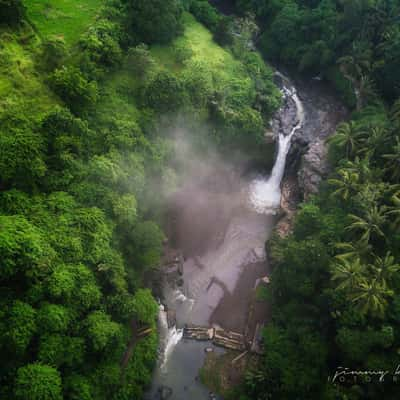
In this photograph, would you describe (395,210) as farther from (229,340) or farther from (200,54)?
(200,54)

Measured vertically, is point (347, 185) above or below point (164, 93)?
below

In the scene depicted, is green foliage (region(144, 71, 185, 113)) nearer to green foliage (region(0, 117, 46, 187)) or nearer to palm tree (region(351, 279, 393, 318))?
green foliage (region(0, 117, 46, 187))

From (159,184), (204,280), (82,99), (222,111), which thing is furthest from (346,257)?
(82,99)

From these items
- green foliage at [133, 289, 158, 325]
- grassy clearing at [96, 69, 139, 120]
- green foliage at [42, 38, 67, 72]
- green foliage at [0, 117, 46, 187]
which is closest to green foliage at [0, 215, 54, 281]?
green foliage at [0, 117, 46, 187]

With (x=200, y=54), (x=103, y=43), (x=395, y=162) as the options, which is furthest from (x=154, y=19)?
(x=395, y=162)

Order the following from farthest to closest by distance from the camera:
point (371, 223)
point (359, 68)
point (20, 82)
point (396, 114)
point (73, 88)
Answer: point (359, 68)
point (396, 114)
point (73, 88)
point (20, 82)
point (371, 223)

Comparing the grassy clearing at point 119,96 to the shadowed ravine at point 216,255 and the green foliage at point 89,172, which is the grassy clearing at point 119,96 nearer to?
the green foliage at point 89,172
